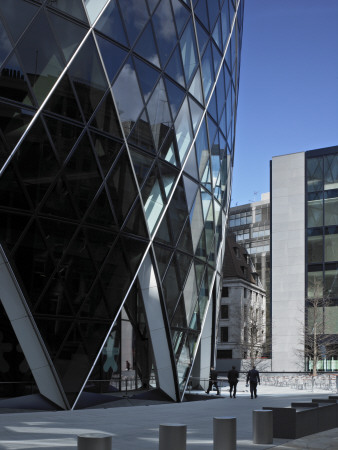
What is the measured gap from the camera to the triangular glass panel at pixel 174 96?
26141 millimetres

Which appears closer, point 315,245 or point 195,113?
point 195,113

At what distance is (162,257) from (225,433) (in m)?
14.5

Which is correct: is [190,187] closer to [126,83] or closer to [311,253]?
[126,83]

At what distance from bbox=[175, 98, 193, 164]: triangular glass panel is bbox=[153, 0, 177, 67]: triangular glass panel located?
7.83 feet

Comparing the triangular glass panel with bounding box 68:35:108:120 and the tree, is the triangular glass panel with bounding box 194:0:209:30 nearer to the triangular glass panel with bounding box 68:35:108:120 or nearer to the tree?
the triangular glass panel with bounding box 68:35:108:120

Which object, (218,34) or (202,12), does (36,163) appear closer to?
(202,12)

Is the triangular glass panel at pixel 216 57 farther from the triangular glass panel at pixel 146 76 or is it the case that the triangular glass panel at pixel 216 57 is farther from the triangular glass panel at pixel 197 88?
the triangular glass panel at pixel 146 76

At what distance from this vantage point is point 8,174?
1986 cm

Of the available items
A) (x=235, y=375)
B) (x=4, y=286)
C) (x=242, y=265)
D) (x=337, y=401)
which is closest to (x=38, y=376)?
(x=4, y=286)

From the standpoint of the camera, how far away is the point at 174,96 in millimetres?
26562

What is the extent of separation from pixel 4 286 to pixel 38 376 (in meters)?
3.30

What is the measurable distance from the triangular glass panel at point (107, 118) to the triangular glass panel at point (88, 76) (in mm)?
238

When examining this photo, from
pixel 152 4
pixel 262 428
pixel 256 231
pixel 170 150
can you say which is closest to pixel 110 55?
pixel 152 4

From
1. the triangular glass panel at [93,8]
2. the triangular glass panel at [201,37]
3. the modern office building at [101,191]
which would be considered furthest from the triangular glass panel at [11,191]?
the triangular glass panel at [201,37]
